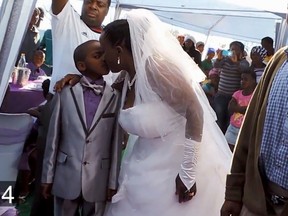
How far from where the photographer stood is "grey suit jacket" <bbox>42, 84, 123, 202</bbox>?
7.78ft

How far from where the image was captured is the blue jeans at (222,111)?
6766 mm

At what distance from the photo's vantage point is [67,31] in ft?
9.78

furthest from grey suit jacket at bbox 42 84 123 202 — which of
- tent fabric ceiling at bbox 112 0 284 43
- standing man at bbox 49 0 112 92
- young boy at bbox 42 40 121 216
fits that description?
tent fabric ceiling at bbox 112 0 284 43

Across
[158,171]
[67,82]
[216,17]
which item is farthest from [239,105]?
[216,17]

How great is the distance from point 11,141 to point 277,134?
244 centimetres

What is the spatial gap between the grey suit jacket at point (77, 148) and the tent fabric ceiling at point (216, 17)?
6.28 m

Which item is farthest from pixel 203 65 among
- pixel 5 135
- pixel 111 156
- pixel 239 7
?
pixel 111 156

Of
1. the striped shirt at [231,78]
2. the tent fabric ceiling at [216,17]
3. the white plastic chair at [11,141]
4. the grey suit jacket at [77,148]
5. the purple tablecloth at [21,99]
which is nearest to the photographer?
the grey suit jacket at [77,148]

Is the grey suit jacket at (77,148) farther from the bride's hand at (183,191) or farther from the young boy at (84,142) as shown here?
the bride's hand at (183,191)

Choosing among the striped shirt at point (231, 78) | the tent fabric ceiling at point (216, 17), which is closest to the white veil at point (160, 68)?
the striped shirt at point (231, 78)

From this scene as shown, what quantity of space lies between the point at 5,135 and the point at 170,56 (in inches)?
69.1

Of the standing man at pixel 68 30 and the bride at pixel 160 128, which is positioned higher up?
the standing man at pixel 68 30

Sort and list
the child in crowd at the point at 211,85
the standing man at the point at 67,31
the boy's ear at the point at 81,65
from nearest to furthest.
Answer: the boy's ear at the point at 81,65 → the standing man at the point at 67,31 → the child in crowd at the point at 211,85

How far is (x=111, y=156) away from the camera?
2479mm
